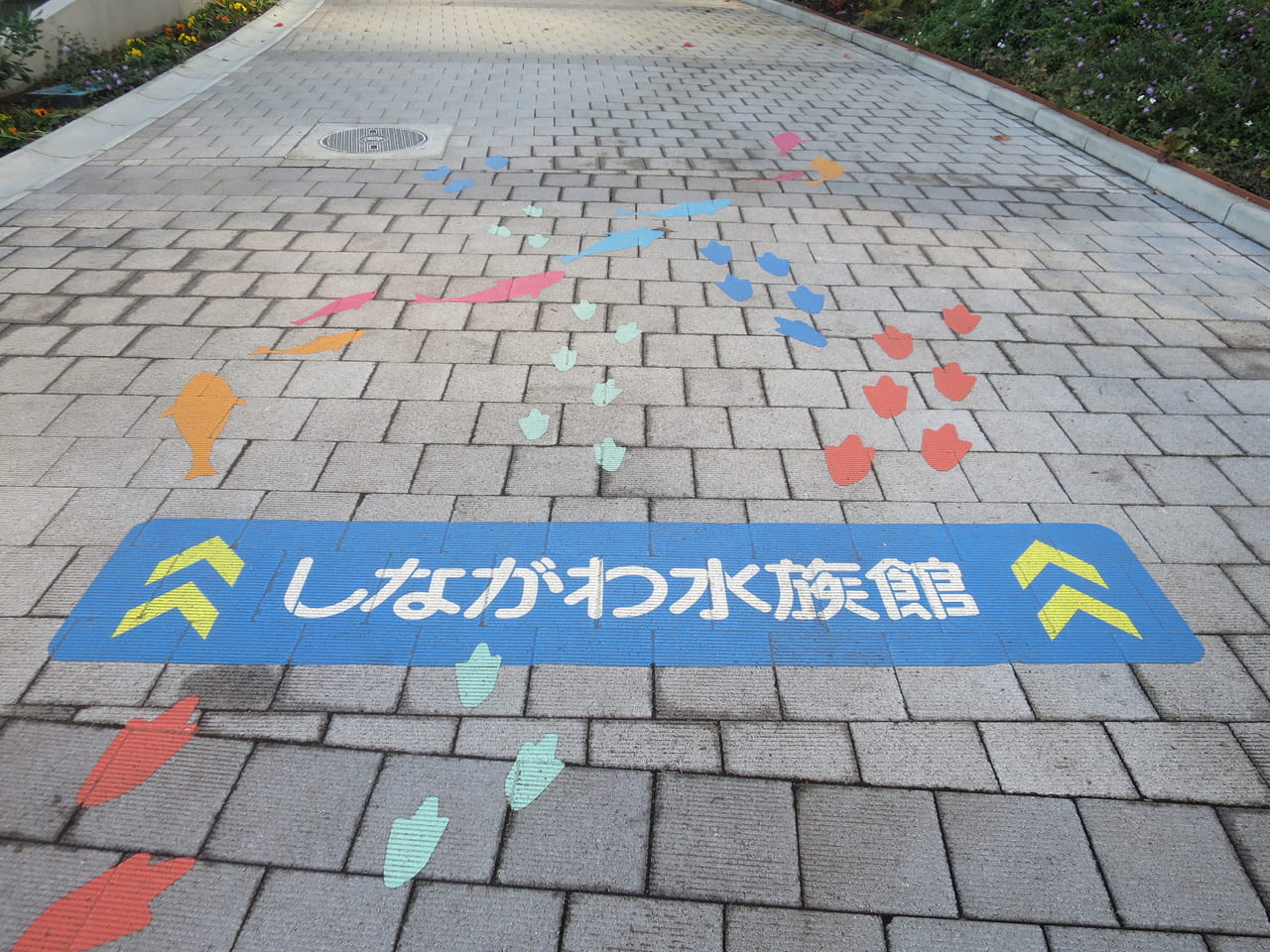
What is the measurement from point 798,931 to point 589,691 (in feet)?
2.95

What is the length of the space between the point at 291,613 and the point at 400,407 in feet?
4.18

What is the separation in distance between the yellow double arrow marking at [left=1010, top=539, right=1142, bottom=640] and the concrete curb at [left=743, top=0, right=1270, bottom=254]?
429 centimetres

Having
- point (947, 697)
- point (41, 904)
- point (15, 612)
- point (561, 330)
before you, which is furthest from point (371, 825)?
point (561, 330)

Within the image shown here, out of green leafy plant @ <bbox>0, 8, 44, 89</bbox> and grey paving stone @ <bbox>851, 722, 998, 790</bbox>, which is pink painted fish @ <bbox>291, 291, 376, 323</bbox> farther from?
green leafy plant @ <bbox>0, 8, 44, 89</bbox>

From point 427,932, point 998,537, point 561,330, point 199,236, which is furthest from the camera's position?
point 199,236

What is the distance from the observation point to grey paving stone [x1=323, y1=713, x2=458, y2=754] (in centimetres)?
235

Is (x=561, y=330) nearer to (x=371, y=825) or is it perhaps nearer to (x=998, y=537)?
(x=998, y=537)

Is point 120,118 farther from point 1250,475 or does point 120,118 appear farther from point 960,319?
point 1250,475

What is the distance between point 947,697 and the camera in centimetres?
→ 252

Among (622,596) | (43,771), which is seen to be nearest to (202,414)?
(43,771)

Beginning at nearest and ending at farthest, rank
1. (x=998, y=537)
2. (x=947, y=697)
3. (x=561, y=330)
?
(x=947, y=697) → (x=998, y=537) → (x=561, y=330)

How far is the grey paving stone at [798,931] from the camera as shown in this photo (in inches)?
76.5

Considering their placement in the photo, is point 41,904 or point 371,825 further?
point 371,825

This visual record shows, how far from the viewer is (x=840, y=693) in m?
2.53
